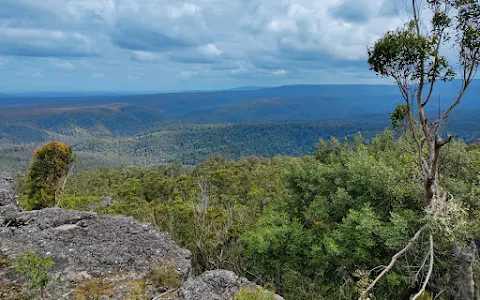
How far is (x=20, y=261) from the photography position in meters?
8.55

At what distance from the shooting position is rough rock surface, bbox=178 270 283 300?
33.2 feet

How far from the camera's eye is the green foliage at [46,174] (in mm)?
30734

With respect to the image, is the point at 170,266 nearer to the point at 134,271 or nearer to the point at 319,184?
the point at 134,271

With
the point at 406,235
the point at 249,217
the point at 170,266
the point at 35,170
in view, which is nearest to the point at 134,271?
the point at 170,266

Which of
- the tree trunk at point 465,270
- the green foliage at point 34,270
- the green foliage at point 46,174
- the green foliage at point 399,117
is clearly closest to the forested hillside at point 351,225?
the tree trunk at point 465,270

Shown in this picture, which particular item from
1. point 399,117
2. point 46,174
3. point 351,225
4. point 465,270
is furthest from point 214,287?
point 46,174

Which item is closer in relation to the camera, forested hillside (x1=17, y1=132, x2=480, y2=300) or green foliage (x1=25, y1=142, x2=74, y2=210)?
forested hillside (x1=17, y1=132, x2=480, y2=300)

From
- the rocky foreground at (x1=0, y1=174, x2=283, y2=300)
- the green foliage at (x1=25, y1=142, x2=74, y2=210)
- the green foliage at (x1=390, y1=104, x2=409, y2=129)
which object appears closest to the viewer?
the rocky foreground at (x1=0, y1=174, x2=283, y2=300)

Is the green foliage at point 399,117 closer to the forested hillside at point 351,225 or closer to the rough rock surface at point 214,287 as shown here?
the forested hillside at point 351,225

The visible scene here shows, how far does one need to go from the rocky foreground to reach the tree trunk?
5880mm

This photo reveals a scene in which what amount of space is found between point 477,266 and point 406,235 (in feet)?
6.73

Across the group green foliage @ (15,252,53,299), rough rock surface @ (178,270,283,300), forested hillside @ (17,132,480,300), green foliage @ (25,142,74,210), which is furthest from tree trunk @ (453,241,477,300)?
green foliage @ (25,142,74,210)

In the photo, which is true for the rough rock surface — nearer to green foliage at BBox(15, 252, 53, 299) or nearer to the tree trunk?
green foliage at BBox(15, 252, 53, 299)

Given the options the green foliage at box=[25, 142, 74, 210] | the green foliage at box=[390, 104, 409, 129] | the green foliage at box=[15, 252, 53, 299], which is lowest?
the green foliage at box=[25, 142, 74, 210]
